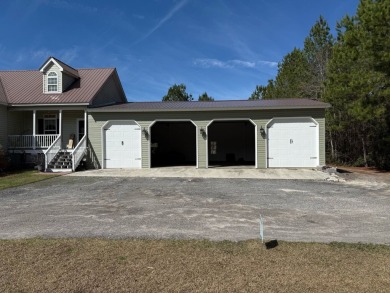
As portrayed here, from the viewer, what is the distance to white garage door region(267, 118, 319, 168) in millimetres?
17031

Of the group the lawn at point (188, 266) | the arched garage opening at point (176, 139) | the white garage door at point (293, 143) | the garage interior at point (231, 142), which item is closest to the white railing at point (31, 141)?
the arched garage opening at point (176, 139)

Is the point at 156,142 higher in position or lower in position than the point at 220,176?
higher

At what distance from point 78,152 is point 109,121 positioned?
2.31 m

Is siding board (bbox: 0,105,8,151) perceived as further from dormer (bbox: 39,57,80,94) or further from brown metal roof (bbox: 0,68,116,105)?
dormer (bbox: 39,57,80,94)

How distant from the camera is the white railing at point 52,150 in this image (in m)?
17.1

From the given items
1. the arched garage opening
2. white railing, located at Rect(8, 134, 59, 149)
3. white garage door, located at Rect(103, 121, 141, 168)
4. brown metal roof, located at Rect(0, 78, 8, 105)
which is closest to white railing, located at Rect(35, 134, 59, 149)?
white railing, located at Rect(8, 134, 59, 149)

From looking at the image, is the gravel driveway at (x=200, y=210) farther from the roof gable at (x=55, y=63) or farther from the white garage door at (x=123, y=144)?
the roof gable at (x=55, y=63)

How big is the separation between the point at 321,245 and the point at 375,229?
5.72 feet

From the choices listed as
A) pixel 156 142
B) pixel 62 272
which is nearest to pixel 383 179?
pixel 62 272

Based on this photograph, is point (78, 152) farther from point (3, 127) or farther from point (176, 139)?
point (176, 139)

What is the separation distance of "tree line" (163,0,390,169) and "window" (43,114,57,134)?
16.2 metres

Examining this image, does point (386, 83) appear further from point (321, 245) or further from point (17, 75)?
point (17, 75)

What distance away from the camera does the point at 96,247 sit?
16.2 ft

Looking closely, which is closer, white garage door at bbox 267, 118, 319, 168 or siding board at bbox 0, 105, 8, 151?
white garage door at bbox 267, 118, 319, 168
